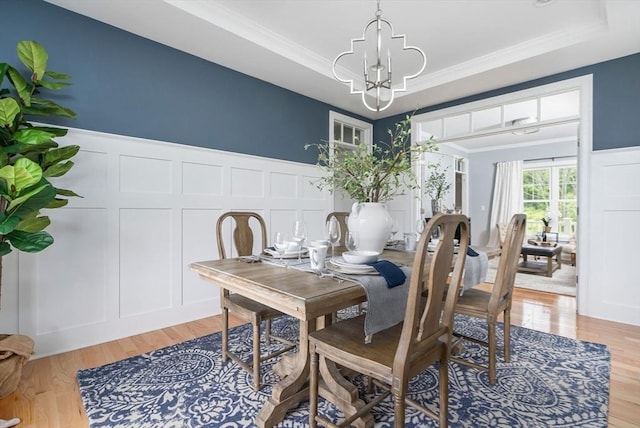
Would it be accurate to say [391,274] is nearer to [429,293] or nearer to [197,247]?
[429,293]

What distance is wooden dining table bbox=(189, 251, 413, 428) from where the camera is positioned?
117 cm

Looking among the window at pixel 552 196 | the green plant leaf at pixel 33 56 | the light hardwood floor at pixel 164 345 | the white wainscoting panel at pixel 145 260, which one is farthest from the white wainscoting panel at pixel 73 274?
the window at pixel 552 196

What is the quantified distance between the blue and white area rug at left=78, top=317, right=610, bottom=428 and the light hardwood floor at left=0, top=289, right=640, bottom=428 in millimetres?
69

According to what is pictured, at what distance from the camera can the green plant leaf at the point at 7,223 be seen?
150 cm

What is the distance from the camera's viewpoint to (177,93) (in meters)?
2.96

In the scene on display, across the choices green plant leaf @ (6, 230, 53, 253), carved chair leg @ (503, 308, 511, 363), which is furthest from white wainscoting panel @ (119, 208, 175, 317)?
carved chair leg @ (503, 308, 511, 363)

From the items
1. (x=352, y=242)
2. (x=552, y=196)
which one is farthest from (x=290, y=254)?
(x=552, y=196)

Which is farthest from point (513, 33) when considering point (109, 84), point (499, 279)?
point (109, 84)

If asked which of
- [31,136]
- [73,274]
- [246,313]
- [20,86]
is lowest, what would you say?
[246,313]

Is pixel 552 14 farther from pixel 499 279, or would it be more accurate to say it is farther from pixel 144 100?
pixel 144 100

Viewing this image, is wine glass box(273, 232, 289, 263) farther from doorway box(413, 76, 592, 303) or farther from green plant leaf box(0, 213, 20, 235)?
doorway box(413, 76, 592, 303)

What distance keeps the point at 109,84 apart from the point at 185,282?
5.95 feet

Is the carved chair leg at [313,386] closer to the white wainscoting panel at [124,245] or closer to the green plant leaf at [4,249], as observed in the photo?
the green plant leaf at [4,249]

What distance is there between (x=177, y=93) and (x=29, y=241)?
1815mm
